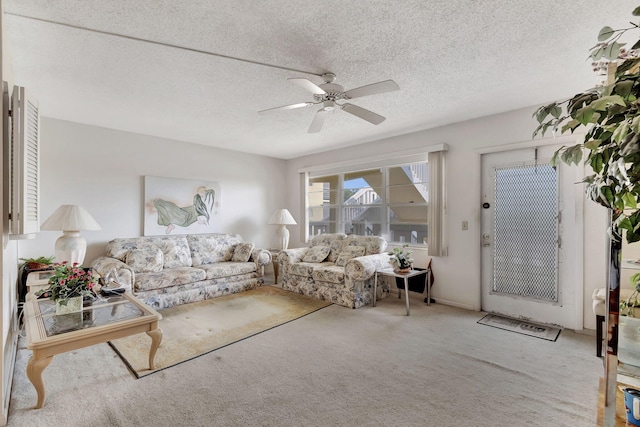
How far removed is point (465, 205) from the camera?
392 cm

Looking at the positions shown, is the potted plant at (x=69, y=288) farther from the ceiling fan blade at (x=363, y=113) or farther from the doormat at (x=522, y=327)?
the doormat at (x=522, y=327)

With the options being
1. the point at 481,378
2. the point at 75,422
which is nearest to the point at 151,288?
the point at 75,422

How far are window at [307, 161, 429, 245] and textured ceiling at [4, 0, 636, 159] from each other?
134cm

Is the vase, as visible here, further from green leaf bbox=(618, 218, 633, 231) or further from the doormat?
the doormat

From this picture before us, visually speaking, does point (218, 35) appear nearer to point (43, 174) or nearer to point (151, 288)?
point (151, 288)

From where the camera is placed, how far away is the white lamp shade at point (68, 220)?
3.14m

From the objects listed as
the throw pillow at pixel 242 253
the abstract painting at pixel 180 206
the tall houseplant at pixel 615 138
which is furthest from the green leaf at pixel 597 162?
the abstract painting at pixel 180 206

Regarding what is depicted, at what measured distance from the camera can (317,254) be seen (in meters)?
4.89

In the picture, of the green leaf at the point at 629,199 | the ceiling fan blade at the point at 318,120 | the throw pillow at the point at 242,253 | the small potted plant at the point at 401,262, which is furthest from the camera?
the throw pillow at the point at 242,253

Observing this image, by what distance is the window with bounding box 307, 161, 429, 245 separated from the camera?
4.62 metres

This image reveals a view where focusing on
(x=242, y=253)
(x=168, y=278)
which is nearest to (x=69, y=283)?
(x=168, y=278)

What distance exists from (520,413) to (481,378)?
39cm

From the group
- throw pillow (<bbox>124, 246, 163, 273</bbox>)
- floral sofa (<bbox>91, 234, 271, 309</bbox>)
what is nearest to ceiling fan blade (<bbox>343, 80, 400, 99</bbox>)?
floral sofa (<bbox>91, 234, 271, 309</bbox>)

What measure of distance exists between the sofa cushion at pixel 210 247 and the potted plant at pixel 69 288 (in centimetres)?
234
